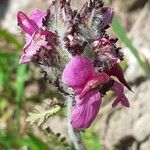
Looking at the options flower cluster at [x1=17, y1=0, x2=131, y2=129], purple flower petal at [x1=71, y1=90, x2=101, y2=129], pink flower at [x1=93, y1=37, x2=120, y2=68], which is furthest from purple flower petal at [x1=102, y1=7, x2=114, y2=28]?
purple flower petal at [x1=71, y1=90, x2=101, y2=129]

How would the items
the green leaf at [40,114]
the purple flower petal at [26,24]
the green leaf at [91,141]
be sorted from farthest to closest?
the green leaf at [91,141]
the green leaf at [40,114]
the purple flower petal at [26,24]

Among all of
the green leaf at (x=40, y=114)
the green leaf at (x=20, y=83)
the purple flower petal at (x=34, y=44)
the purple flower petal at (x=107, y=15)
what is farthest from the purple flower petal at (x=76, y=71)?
the green leaf at (x=20, y=83)

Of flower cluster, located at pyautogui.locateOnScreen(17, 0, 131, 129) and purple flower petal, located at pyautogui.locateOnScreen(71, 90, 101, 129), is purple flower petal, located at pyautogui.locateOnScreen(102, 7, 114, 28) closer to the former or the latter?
flower cluster, located at pyautogui.locateOnScreen(17, 0, 131, 129)

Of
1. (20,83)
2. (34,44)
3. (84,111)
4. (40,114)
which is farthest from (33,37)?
(20,83)

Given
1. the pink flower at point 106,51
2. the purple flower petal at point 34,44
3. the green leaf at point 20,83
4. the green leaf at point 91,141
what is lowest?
the green leaf at point 91,141

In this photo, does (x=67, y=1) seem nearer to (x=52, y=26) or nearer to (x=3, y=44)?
(x=52, y=26)

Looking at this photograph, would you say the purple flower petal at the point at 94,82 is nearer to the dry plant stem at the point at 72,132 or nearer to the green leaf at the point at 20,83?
the dry plant stem at the point at 72,132

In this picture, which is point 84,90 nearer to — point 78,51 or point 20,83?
point 78,51
